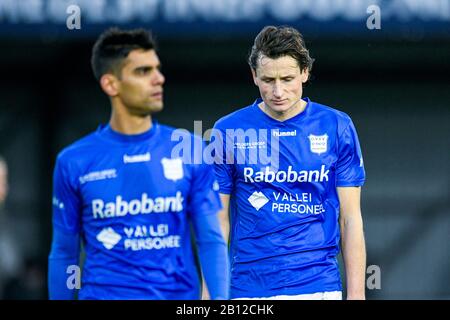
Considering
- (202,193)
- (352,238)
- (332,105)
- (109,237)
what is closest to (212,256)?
(202,193)

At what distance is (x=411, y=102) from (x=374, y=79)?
454 millimetres

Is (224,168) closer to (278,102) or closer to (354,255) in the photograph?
(278,102)

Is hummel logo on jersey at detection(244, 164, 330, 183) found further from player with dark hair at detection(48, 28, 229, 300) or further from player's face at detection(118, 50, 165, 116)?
player's face at detection(118, 50, 165, 116)

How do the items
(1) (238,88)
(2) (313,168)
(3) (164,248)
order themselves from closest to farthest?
1. (3) (164,248)
2. (2) (313,168)
3. (1) (238,88)

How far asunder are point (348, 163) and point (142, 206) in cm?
128

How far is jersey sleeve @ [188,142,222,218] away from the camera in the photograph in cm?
605

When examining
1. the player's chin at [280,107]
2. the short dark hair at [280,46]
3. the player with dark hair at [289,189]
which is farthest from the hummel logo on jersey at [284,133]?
the short dark hair at [280,46]

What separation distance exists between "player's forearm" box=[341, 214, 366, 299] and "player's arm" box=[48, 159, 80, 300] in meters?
1.52

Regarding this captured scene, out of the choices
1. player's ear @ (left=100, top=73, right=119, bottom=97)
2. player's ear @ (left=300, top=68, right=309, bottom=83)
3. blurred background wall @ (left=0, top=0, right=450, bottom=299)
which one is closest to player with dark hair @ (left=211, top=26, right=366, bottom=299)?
player's ear @ (left=300, top=68, right=309, bottom=83)

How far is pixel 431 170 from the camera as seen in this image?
11938mm

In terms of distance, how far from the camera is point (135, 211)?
19.7 feet

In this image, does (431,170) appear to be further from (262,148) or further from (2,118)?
(262,148)

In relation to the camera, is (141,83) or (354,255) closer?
(141,83)
